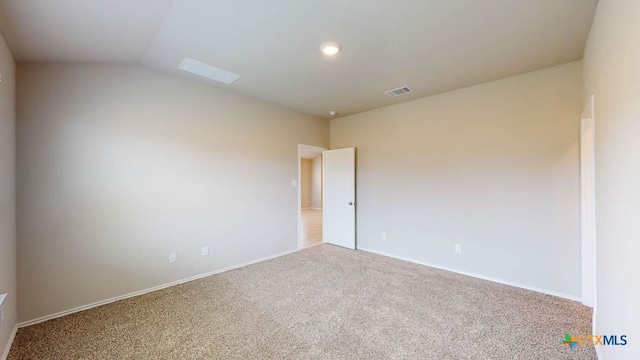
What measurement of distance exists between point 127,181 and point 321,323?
2.58 metres

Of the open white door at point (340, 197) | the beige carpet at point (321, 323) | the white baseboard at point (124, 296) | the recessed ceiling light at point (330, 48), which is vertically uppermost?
the recessed ceiling light at point (330, 48)

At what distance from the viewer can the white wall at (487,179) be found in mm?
2775

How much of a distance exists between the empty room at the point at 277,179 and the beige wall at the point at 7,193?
0.03 meters

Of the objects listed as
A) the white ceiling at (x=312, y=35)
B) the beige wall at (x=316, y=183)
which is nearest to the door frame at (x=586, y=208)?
the white ceiling at (x=312, y=35)

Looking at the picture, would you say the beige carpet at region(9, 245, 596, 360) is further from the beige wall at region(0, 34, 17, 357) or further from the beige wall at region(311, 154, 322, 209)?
the beige wall at region(311, 154, 322, 209)

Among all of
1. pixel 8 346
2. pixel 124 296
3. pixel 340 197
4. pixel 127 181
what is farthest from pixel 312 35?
pixel 8 346

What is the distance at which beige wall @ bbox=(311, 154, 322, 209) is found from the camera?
1078cm

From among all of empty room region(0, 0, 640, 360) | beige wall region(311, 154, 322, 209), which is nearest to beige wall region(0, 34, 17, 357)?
empty room region(0, 0, 640, 360)

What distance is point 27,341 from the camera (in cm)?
202

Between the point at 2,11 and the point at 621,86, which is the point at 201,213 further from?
the point at 621,86

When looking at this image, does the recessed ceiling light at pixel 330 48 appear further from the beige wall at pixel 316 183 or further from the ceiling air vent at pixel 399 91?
the beige wall at pixel 316 183

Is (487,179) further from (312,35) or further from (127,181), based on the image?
(127,181)

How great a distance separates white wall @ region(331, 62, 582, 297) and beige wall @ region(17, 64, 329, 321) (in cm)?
223

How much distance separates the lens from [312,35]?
2.20 m
